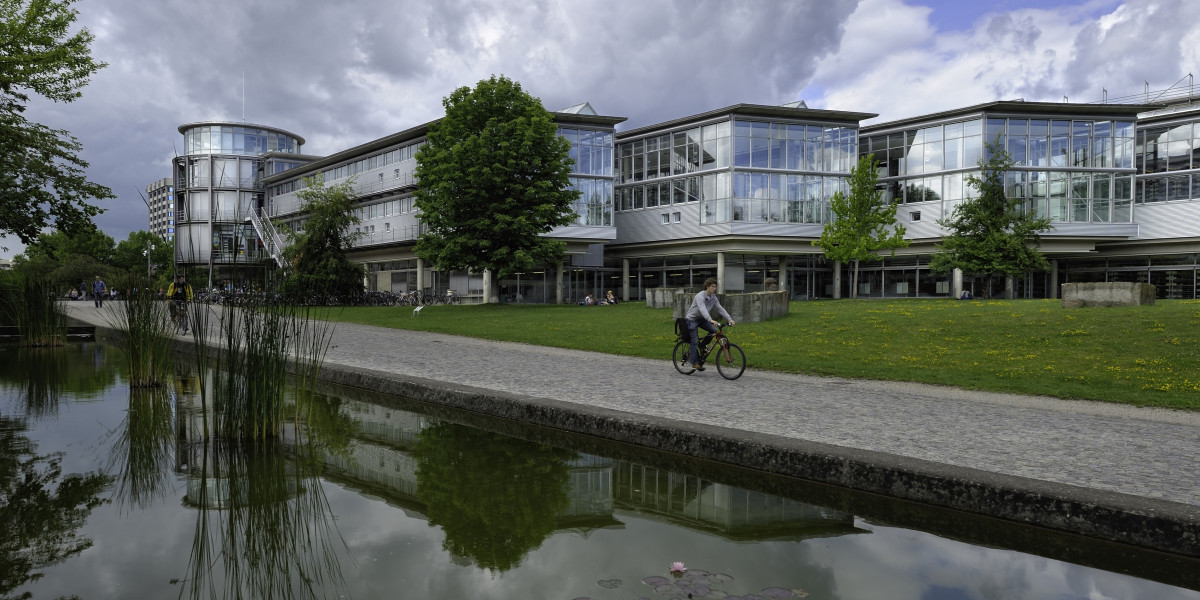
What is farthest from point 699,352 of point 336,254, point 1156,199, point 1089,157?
point 1156,199

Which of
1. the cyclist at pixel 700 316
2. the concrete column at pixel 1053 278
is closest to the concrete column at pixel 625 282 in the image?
the concrete column at pixel 1053 278

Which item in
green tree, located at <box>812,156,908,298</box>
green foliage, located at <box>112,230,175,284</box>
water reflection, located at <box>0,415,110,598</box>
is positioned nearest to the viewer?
water reflection, located at <box>0,415,110,598</box>

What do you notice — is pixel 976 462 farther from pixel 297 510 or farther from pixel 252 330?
pixel 252 330

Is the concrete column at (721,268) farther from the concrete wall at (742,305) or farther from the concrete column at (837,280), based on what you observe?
the concrete wall at (742,305)

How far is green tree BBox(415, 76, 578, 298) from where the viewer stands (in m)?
33.4

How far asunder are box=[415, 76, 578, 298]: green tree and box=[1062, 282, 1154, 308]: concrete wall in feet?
67.5

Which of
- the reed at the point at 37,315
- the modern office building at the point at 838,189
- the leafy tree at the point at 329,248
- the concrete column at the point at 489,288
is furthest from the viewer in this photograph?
the concrete column at the point at 489,288

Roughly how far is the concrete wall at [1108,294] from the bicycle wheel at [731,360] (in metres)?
13.3

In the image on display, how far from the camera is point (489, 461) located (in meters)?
6.72

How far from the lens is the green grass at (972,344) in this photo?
38.7 feet

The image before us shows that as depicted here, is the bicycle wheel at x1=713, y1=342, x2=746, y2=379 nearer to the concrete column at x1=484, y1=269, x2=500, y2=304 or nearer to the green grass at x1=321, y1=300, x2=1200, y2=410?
the green grass at x1=321, y1=300, x2=1200, y2=410

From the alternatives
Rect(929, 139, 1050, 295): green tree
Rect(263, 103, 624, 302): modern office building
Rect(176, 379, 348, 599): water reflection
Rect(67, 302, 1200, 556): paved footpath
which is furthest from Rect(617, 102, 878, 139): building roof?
Rect(176, 379, 348, 599): water reflection

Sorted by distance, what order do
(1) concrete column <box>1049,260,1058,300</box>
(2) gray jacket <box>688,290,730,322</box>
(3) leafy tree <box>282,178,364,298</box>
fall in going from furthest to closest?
(1) concrete column <box>1049,260,1058,300</box> < (3) leafy tree <box>282,178,364,298</box> < (2) gray jacket <box>688,290,730,322</box>

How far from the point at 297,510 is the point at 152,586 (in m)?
1.32
